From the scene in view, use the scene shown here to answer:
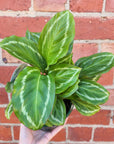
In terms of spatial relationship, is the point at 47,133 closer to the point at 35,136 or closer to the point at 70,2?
the point at 35,136

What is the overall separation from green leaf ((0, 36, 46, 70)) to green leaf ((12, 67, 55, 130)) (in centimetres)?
5

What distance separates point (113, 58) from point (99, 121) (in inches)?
17.9

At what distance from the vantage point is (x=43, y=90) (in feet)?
1.18

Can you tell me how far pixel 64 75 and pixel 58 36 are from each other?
0.09 m

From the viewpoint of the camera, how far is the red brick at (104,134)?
85 centimetres

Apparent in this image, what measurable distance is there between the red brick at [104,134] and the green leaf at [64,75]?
546 mm

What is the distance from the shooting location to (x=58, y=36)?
15.5 inches

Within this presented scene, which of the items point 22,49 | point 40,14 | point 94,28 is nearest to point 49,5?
point 40,14

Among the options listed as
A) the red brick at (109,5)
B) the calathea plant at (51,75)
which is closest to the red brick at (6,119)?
the calathea plant at (51,75)

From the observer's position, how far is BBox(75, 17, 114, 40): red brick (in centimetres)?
64

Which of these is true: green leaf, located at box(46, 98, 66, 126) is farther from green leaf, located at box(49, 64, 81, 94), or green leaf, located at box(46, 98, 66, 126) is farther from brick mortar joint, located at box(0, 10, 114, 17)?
brick mortar joint, located at box(0, 10, 114, 17)

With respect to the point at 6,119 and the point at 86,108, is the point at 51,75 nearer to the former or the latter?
the point at 86,108

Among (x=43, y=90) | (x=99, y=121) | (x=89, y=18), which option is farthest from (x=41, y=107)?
(x=99, y=121)

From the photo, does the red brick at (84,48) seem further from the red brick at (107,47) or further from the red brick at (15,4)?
the red brick at (15,4)
